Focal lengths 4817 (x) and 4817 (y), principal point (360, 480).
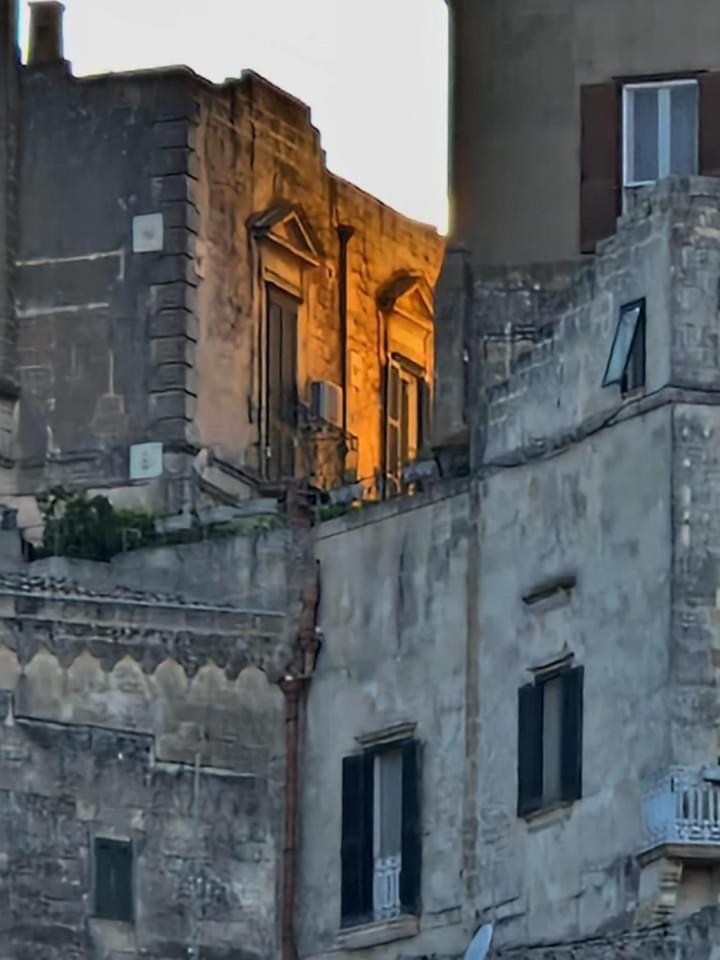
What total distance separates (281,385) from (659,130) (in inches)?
334

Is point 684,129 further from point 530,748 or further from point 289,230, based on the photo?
point 289,230

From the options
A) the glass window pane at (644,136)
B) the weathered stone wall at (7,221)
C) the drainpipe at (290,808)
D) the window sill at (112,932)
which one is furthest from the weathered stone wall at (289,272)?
the window sill at (112,932)

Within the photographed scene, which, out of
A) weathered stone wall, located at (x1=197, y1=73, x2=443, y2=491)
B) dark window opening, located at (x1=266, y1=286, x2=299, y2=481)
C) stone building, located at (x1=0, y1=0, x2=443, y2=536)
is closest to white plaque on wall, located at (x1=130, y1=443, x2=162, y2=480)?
stone building, located at (x1=0, y1=0, x2=443, y2=536)

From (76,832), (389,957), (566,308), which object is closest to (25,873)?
(76,832)

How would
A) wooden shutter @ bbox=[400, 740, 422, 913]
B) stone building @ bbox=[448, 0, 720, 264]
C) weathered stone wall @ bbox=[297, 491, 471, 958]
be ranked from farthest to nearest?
stone building @ bbox=[448, 0, 720, 264] < wooden shutter @ bbox=[400, 740, 422, 913] < weathered stone wall @ bbox=[297, 491, 471, 958]

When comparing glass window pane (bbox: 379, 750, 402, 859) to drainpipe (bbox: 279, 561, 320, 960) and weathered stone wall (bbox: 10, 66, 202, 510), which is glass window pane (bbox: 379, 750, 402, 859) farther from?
weathered stone wall (bbox: 10, 66, 202, 510)

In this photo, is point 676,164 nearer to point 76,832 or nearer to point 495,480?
point 495,480

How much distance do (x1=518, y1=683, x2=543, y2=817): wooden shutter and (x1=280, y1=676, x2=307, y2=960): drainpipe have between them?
3899 millimetres

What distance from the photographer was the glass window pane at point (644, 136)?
53.7 metres

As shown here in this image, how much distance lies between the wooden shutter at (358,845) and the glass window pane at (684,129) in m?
7.53

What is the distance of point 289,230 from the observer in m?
61.0

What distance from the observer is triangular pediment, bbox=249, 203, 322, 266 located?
6038 cm

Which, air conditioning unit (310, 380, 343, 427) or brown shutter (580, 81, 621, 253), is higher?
brown shutter (580, 81, 621, 253)

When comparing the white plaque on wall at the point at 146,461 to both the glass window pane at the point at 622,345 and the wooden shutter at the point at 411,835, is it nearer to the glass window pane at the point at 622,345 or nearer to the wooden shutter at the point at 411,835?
the wooden shutter at the point at 411,835
